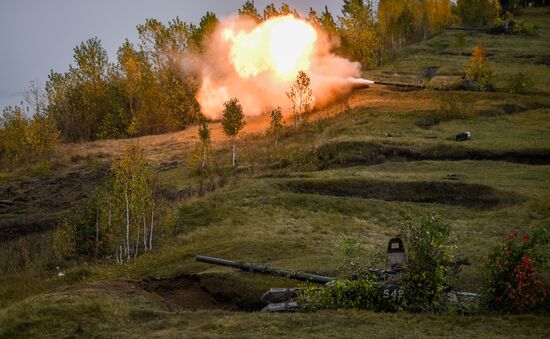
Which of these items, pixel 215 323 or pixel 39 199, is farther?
pixel 39 199

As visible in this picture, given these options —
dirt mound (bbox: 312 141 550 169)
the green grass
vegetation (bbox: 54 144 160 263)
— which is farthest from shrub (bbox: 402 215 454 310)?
dirt mound (bbox: 312 141 550 169)

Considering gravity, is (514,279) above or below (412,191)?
above

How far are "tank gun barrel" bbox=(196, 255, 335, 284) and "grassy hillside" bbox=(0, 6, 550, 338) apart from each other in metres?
0.32

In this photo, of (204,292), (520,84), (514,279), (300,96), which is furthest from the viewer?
(300,96)

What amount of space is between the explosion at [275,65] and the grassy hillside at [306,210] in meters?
3.91

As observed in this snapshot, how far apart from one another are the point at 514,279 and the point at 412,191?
66.9 feet

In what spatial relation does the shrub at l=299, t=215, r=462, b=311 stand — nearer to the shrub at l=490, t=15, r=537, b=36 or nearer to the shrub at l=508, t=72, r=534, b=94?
A: the shrub at l=508, t=72, r=534, b=94

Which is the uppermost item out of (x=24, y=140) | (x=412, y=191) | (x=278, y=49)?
(x=278, y=49)

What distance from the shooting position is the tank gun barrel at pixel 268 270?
22859 millimetres

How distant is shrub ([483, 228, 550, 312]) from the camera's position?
1845cm

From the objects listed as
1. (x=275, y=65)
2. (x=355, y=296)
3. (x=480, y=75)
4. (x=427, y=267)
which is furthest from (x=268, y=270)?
(x=275, y=65)

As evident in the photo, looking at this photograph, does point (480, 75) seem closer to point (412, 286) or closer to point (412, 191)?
point (412, 191)

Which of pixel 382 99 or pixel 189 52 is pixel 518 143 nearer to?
pixel 382 99

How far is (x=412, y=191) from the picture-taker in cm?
3906
